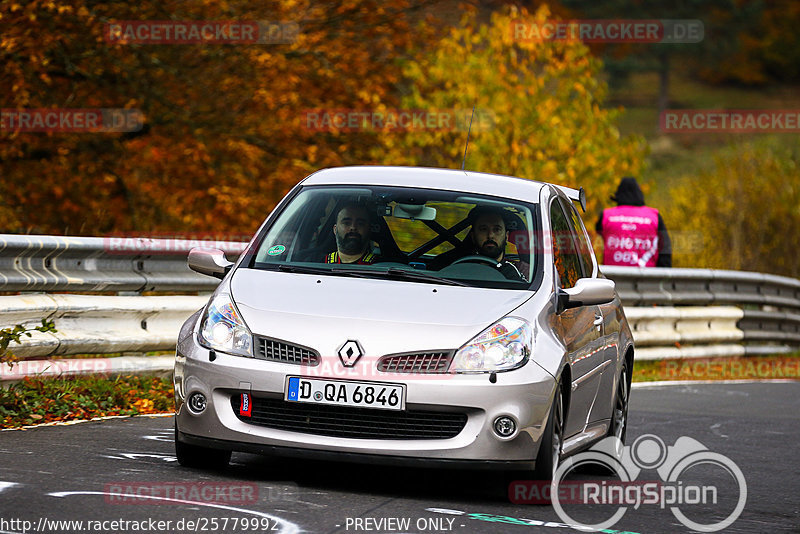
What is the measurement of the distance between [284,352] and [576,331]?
1694 mm

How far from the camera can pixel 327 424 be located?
6.47m

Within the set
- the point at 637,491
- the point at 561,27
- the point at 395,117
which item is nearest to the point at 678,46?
the point at 561,27

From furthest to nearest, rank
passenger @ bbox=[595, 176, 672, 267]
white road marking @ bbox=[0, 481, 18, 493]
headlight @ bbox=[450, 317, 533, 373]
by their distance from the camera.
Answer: passenger @ bbox=[595, 176, 672, 267], headlight @ bbox=[450, 317, 533, 373], white road marking @ bbox=[0, 481, 18, 493]

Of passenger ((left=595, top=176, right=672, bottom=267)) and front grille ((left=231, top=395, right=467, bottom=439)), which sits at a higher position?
passenger ((left=595, top=176, right=672, bottom=267))

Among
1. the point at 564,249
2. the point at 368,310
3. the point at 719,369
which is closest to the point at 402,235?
the point at 564,249

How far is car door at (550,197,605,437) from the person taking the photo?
7230 millimetres

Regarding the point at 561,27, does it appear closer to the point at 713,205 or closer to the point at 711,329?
the point at 713,205

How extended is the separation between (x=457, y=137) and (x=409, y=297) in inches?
1057

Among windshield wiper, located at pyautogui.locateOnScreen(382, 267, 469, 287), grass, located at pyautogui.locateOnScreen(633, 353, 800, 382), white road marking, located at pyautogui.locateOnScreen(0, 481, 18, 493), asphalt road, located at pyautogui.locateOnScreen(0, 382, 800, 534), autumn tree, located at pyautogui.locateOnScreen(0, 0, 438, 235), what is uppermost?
autumn tree, located at pyautogui.locateOnScreen(0, 0, 438, 235)

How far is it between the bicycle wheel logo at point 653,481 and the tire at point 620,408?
0.07 metres

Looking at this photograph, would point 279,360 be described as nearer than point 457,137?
Yes

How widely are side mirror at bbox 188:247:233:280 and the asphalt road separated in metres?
0.97

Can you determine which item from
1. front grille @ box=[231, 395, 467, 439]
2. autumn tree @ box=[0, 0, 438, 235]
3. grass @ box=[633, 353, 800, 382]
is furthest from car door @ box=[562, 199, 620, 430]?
autumn tree @ box=[0, 0, 438, 235]

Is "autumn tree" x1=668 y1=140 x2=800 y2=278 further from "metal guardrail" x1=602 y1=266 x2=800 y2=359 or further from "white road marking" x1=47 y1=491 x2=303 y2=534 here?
"white road marking" x1=47 y1=491 x2=303 y2=534
